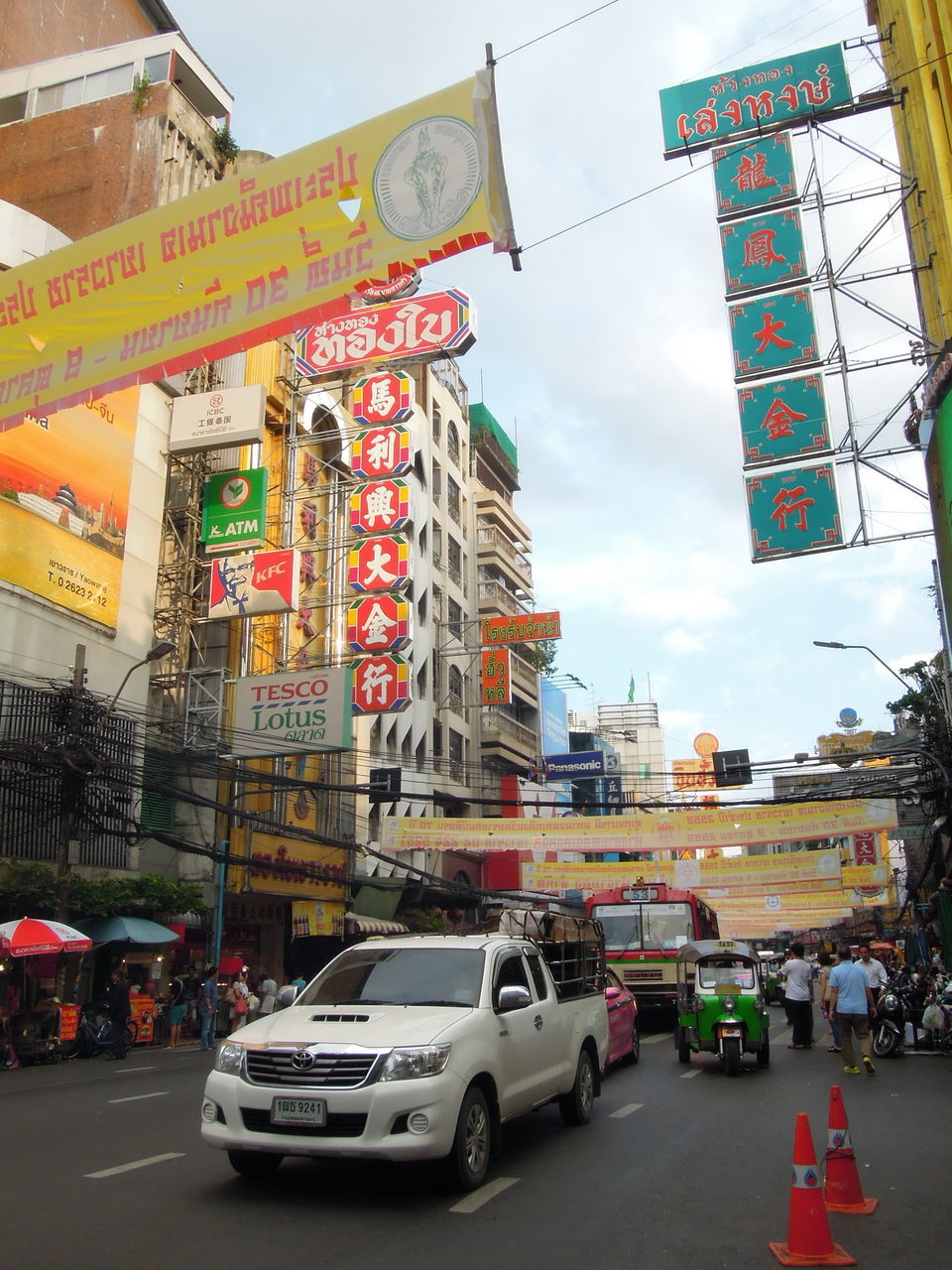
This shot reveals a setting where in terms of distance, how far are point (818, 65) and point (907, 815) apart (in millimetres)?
51608

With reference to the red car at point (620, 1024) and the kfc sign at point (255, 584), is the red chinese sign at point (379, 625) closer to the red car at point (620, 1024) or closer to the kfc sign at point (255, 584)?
the kfc sign at point (255, 584)

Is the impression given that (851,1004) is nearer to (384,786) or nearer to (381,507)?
(384,786)

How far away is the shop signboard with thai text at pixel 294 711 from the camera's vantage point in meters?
27.1

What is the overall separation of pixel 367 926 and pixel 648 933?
1406 centimetres

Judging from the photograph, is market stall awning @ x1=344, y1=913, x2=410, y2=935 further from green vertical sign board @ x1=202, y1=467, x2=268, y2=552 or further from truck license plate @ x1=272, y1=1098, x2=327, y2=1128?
truck license plate @ x1=272, y1=1098, x2=327, y2=1128

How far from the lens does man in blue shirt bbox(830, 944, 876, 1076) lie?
1365 cm

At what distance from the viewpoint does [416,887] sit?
1560 inches

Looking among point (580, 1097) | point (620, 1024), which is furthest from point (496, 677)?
point (580, 1097)

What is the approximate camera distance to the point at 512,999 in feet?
25.8

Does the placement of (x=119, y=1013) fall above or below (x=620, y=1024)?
below

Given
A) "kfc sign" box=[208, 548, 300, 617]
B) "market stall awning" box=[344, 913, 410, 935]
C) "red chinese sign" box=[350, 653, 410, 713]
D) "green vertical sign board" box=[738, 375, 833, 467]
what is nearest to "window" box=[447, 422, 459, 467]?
"red chinese sign" box=[350, 653, 410, 713]

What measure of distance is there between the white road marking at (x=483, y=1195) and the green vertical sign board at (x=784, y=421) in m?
13.9

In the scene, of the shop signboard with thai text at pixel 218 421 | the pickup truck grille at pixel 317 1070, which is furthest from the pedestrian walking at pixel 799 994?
the shop signboard with thai text at pixel 218 421

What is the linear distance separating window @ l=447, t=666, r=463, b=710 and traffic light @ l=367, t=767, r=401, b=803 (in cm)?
2132
